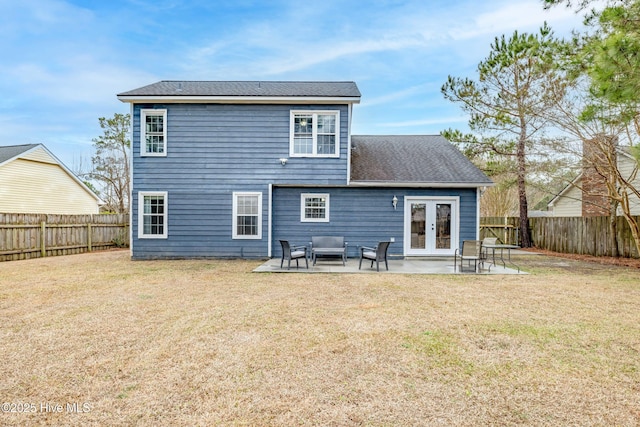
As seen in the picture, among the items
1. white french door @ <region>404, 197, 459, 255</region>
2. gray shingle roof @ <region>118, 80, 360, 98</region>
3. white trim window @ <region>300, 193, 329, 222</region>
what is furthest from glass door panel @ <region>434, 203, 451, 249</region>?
gray shingle roof @ <region>118, 80, 360, 98</region>

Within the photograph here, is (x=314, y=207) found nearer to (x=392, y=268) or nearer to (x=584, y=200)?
(x=392, y=268)

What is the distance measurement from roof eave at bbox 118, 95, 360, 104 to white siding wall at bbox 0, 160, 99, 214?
10534 mm

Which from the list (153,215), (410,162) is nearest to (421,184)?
(410,162)

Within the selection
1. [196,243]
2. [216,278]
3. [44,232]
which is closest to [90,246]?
[44,232]

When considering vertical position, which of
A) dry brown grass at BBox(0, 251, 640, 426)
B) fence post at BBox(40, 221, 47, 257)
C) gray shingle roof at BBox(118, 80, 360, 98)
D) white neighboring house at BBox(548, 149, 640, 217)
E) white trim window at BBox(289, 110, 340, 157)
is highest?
gray shingle roof at BBox(118, 80, 360, 98)

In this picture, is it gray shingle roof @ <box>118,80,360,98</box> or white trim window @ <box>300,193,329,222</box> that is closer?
gray shingle roof @ <box>118,80,360,98</box>

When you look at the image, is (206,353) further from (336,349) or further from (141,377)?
(336,349)

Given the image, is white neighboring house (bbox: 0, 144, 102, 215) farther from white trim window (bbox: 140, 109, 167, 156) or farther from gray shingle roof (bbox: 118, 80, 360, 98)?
gray shingle roof (bbox: 118, 80, 360, 98)

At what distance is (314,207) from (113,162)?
2103cm

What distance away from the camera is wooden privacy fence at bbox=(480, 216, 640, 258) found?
1266cm

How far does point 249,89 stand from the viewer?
12.0 meters

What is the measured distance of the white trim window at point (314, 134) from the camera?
11.3 m

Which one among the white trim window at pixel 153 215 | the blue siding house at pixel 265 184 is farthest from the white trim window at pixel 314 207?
the white trim window at pixel 153 215

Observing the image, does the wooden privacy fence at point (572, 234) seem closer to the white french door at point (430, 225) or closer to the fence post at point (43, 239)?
the white french door at point (430, 225)
